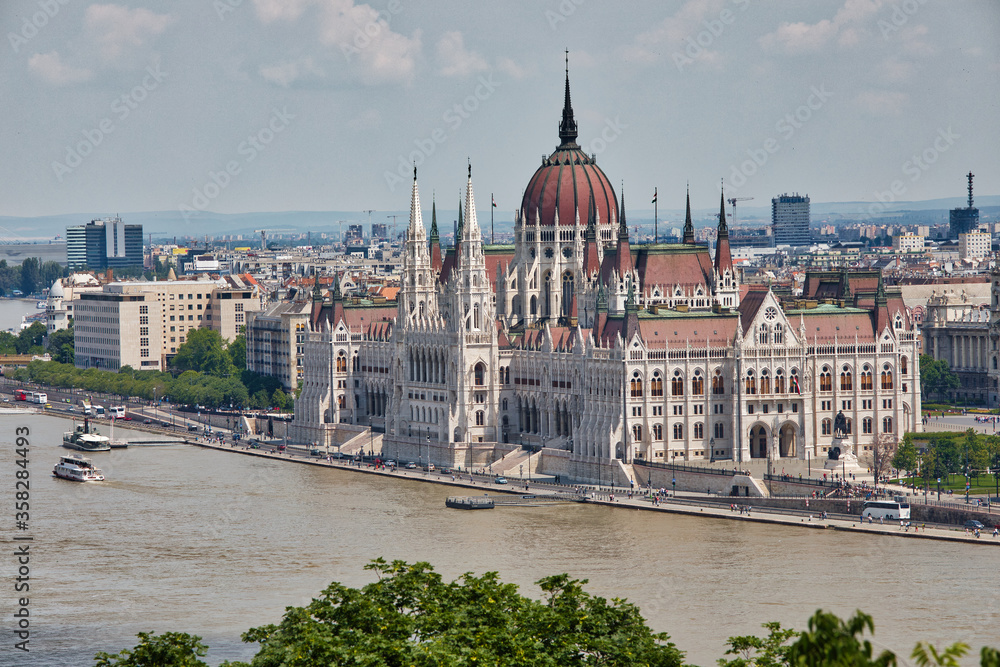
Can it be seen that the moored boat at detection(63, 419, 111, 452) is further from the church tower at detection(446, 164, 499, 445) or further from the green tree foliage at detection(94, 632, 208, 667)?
the green tree foliage at detection(94, 632, 208, 667)

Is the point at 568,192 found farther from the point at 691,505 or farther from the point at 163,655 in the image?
the point at 163,655

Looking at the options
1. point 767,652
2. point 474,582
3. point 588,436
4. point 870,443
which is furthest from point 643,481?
point 767,652

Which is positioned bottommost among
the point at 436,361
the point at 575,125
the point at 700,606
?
the point at 700,606

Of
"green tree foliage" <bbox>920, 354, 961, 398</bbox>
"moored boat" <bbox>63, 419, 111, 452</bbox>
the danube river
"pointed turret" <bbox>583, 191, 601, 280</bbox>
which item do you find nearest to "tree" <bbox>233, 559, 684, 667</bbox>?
the danube river

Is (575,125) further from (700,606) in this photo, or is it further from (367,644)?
(367,644)

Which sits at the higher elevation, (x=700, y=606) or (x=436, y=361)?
(x=436, y=361)
